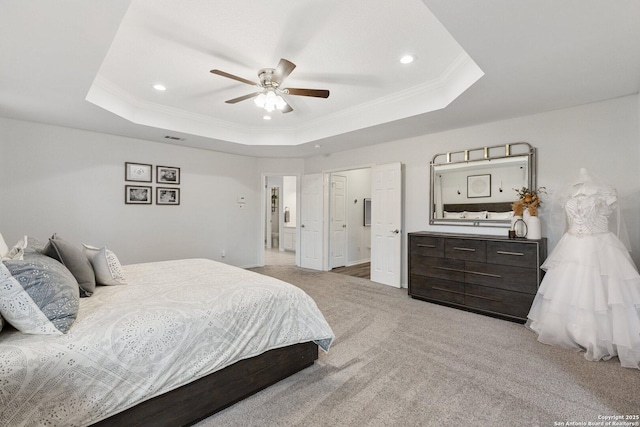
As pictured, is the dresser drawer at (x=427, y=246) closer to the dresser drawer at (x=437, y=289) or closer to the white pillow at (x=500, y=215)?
the dresser drawer at (x=437, y=289)

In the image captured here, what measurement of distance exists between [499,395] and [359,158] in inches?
166

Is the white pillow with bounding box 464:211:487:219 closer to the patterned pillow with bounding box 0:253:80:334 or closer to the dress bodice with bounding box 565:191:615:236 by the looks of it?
the dress bodice with bounding box 565:191:615:236

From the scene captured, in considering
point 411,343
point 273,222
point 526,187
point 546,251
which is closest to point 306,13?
point 411,343

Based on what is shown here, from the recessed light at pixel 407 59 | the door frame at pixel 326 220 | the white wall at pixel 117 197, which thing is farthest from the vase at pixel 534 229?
the white wall at pixel 117 197

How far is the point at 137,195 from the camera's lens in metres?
4.69

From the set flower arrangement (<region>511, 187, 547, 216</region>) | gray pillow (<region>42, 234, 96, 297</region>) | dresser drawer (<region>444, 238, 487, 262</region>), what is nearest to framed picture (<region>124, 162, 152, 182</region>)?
gray pillow (<region>42, 234, 96, 297</region>)

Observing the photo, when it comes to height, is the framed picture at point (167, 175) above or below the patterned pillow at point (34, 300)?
above

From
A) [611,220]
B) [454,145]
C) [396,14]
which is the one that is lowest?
[611,220]

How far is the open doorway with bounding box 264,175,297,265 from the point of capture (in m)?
9.02

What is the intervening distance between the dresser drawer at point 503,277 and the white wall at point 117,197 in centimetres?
428

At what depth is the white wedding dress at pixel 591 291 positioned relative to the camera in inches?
92.6

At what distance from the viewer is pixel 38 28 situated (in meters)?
1.90

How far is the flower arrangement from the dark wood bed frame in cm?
296

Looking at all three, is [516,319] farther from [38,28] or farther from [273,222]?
[273,222]
